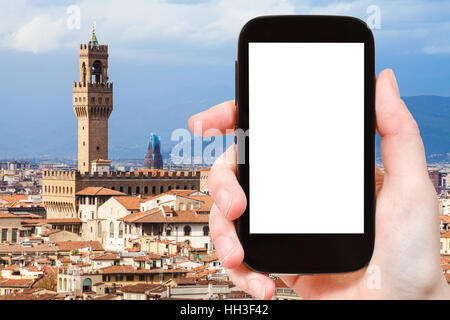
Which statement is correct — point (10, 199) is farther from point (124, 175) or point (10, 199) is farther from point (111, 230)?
point (111, 230)

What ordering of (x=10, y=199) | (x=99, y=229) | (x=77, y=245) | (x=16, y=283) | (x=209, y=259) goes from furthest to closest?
(x=10, y=199) → (x=99, y=229) → (x=77, y=245) → (x=209, y=259) → (x=16, y=283)

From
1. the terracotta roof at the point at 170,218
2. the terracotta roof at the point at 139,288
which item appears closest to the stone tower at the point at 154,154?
the terracotta roof at the point at 170,218

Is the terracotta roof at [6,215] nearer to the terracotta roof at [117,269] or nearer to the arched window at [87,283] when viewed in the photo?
the terracotta roof at [117,269]

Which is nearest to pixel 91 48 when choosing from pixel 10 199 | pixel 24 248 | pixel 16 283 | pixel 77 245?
pixel 10 199

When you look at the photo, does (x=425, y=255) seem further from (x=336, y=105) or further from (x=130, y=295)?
(x=130, y=295)

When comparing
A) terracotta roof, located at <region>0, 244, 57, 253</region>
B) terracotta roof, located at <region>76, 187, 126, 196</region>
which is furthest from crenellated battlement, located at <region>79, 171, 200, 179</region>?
terracotta roof, located at <region>0, 244, 57, 253</region>

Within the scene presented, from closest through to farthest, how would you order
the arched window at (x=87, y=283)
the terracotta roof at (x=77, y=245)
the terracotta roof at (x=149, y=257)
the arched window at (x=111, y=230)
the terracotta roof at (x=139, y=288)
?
the terracotta roof at (x=139, y=288)
the arched window at (x=87, y=283)
the terracotta roof at (x=149, y=257)
the terracotta roof at (x=77, y=245)
the arched window at (x=111, y=230)

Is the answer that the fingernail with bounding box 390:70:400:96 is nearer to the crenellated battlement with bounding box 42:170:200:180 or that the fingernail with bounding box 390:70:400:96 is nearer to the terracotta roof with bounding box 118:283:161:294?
the terracotta roof with bounding box 118:283:161:294
